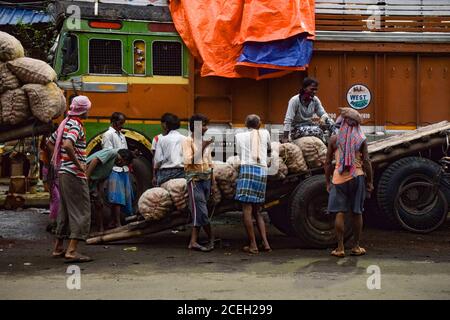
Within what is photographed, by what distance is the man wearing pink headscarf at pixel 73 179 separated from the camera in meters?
7.64

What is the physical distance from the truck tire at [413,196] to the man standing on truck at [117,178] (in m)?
3.33

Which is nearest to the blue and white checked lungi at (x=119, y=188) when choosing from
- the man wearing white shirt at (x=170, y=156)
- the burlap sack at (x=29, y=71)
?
the man wearing white shirt at (x=170, y=156)

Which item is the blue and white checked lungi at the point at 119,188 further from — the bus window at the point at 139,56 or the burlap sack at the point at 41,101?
the bus window at the point at 139,56

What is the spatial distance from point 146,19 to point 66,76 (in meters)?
1.43

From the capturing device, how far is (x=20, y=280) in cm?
667

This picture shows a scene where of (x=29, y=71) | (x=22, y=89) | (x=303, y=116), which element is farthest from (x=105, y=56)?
(x=303, y=116)

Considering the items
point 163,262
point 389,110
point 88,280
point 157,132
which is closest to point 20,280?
point 88,280

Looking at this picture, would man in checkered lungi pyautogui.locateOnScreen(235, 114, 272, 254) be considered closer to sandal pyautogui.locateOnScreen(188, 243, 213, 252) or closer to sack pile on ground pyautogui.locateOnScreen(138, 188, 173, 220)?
sandal pyautogui.locateOnScreen(188, 243, 213, 252)

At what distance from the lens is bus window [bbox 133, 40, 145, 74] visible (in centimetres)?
1105

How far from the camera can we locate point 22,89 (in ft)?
27.1

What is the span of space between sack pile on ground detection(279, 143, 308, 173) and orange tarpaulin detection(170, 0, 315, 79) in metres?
2.14
